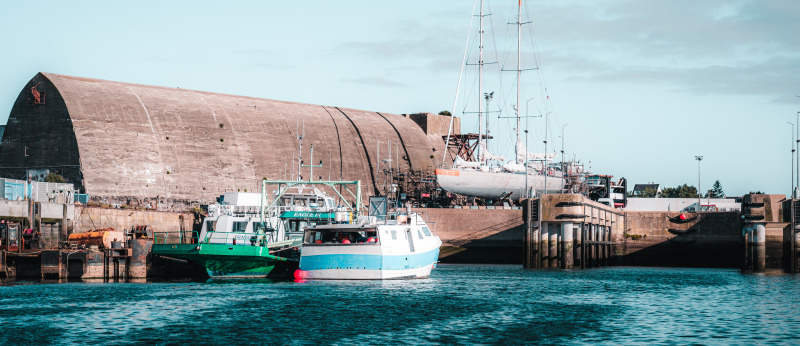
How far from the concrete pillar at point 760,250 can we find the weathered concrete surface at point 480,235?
2502 centimetres

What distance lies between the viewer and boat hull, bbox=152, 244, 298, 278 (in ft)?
182

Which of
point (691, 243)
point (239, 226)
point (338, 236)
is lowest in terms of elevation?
point (691, 243)

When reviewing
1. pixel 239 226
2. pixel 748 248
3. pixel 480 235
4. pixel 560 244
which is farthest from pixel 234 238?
pixel 748 248

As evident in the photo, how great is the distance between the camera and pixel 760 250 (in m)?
66.5

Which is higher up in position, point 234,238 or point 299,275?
point 234,238

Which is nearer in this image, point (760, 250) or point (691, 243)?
point (760, 250)

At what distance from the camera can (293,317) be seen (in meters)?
38.3

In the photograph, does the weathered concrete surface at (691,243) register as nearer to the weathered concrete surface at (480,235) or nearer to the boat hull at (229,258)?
the weathered concrete surface at (480,235)

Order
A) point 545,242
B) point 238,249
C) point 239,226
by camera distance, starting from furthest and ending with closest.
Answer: point 545,242 → point 239,226 → point 238,249

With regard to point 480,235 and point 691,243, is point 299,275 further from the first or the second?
point 691,243

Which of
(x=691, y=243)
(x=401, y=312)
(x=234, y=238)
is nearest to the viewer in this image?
(x=401, y=312)

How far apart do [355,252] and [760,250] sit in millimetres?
33000

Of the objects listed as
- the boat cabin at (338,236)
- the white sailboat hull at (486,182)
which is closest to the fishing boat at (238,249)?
the boat cabin at (338,236)

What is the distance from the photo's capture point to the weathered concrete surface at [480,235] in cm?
8756
